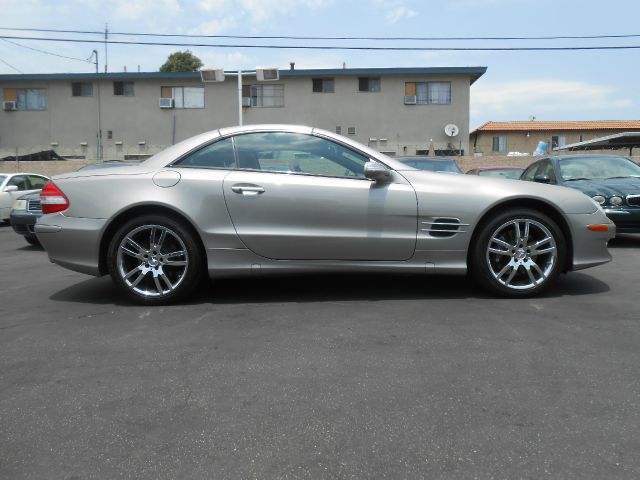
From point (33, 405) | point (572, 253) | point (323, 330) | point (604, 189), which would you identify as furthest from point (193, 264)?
point (604, 189)

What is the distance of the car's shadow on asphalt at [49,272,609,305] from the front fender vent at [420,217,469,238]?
0.53 metres

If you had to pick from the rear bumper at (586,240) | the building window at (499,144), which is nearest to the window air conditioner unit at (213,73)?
the rear bumper at (586,240)

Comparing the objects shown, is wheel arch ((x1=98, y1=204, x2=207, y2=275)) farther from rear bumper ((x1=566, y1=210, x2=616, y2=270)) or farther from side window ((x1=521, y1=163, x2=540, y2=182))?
side window ((x1=521, y1=163, x2=540, y2=182))

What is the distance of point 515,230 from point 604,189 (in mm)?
3722

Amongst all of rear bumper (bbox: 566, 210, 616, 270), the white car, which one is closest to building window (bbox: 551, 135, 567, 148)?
the white car

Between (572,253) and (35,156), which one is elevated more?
(35,156)

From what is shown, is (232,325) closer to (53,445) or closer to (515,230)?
(53,445)

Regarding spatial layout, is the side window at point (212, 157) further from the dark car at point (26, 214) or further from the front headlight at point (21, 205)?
the front headlight at point (21, 205)

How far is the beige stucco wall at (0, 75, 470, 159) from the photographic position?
2959cm

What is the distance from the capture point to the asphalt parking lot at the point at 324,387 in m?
2.09

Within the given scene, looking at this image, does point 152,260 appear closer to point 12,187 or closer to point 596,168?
point 596,168

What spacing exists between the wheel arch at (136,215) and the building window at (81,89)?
1146 inches

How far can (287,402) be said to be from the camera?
2.58 m

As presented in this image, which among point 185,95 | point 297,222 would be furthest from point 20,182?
point 185,95
